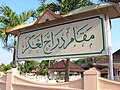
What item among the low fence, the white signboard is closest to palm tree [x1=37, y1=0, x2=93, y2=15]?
the white signboard

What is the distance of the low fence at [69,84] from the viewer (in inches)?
233

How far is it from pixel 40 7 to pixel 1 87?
6.01m

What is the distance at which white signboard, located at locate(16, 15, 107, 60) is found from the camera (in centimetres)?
675

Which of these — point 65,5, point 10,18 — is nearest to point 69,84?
point 65,5

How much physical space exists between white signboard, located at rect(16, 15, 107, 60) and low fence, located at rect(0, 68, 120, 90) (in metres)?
0.89

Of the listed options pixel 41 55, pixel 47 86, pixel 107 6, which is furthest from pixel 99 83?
Answer: pixel 41 55

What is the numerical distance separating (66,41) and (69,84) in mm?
1702

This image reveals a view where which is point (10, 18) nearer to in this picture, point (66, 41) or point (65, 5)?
point (65, 5)

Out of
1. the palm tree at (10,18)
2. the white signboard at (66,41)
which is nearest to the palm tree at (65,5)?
the palm tree at (10,18)

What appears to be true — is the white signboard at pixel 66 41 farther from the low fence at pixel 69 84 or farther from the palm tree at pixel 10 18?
the palm tree at pixel 10 18

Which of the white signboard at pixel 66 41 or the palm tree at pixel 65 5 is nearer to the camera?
the white signboard at pixel 66 41

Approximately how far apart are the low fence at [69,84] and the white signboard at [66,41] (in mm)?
889

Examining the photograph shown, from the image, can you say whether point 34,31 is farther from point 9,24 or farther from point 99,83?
point 9,24

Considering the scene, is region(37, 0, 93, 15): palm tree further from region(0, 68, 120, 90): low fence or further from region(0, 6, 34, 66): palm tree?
region(0, 68, 120, 90): low fence
